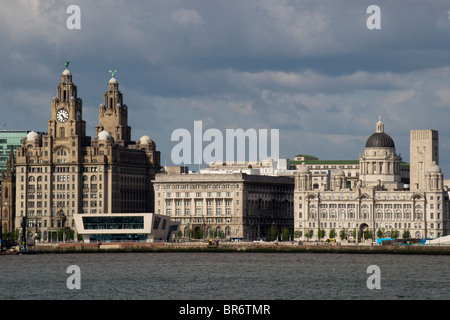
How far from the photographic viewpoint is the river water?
370ft

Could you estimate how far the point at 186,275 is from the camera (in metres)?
138

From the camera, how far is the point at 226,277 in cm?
13462

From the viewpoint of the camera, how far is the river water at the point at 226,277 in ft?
370

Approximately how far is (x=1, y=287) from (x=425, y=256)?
295 feet
